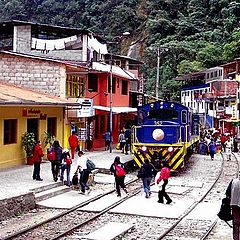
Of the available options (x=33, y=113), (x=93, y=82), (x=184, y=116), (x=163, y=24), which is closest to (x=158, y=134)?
(x=184, y=116)

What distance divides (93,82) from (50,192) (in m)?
18.3

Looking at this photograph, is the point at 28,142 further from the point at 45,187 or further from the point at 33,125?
the point at 45,187

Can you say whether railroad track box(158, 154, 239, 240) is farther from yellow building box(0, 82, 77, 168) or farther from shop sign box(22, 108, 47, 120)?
shop sign box(22, 108, 47, 120)

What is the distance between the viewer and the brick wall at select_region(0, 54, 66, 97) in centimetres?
2834

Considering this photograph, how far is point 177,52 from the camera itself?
71375mm

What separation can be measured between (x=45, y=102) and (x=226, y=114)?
3638 cm

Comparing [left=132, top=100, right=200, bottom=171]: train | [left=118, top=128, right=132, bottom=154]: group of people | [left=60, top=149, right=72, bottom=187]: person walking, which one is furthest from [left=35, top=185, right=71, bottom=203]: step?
[left=118, top=128, right=132, bottom=154]: group of people

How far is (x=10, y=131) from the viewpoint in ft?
75.0

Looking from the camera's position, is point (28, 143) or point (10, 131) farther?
point (28, 143)

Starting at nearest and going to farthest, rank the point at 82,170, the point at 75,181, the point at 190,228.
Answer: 1. the point at 190,228
2. the point at 82,170
3. the point at 75,181

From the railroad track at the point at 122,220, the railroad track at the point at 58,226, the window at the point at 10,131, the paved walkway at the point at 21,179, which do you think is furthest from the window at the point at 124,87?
the railroad track at the point at 58,226

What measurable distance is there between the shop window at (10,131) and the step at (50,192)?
5.04 meters

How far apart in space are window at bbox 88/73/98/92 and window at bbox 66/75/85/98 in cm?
106

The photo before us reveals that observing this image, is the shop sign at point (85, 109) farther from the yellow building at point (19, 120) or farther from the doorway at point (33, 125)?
the doorway at point (33, 125)
